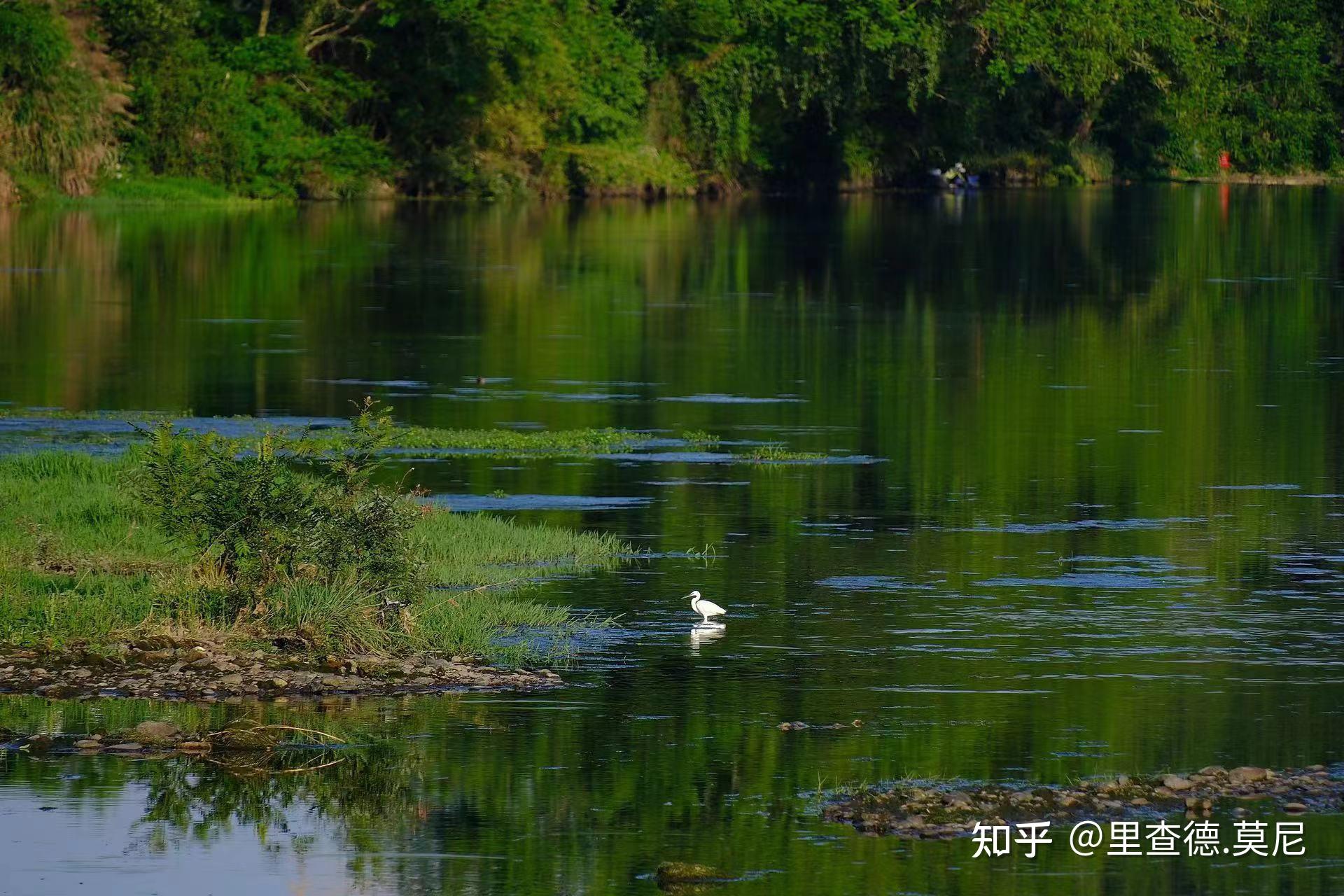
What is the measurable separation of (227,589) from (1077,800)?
16.2 ft

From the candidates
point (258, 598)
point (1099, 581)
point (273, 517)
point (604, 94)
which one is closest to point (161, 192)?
point (604, 94)

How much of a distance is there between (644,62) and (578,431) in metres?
57.9

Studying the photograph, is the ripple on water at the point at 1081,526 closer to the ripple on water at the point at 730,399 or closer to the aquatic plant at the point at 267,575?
the aquatic plant at the point at 267,575

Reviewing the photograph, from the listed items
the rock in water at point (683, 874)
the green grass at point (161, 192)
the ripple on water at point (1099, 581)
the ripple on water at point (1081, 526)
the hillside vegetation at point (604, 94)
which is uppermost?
the hillside vegetation at point (604, 94)

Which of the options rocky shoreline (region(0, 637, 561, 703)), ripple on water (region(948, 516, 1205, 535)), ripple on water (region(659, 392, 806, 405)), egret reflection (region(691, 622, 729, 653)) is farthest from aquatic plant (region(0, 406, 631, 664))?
ripple on water (region(659, 392, 806, 405))

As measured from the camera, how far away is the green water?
9531mm

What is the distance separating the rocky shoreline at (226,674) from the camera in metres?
11.8

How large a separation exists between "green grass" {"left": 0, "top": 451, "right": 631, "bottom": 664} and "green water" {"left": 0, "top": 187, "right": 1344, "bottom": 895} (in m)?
0.52

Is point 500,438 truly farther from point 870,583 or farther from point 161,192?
point 161,192

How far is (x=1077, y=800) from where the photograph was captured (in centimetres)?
991

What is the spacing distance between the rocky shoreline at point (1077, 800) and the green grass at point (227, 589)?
3203 millimetres

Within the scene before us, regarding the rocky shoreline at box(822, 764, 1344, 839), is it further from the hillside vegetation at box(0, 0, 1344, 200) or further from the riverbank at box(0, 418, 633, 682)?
the hillside vegetation at box(0, 0, 1344, 200)

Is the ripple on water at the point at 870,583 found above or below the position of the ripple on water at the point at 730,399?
below

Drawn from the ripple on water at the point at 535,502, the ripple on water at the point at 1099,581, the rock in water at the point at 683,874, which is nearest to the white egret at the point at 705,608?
the ripple on water at the point at 1099,581
